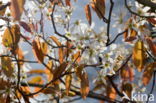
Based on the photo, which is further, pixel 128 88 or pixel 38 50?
pixel 128 88

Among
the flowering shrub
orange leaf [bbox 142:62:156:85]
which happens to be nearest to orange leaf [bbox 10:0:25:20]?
the flowering shrub

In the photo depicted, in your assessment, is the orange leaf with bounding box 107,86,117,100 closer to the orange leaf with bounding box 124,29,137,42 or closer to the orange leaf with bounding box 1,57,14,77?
the orange leaf with bounding box 124,29,137,42

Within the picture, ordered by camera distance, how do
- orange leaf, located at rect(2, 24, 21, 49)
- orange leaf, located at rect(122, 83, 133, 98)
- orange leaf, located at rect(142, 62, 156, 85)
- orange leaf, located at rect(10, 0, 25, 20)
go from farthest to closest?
orange leaf, located at rect(122, 83, 133, 98)
orange leaf, located at rect(142, 62, 156, 85)
orange leaf, located at rect(2, 24, 21, 49)
orange leaf, located at rect(10, 0, 25, 20)

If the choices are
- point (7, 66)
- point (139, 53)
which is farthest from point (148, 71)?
point (7, 66)

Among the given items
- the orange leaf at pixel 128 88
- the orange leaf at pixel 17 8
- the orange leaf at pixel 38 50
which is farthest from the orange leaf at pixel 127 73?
the orange leaf at pixel 17 8

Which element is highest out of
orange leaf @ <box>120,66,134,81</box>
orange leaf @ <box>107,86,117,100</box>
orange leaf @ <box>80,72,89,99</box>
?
orange leaf @ <box>80,72,89,99</box>

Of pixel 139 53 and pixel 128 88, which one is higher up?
pixel 139 53

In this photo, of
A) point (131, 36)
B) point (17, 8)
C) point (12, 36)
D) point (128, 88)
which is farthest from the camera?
point (128, 88)

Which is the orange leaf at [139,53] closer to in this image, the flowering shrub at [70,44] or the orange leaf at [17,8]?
the flowering shrub at [70,44]

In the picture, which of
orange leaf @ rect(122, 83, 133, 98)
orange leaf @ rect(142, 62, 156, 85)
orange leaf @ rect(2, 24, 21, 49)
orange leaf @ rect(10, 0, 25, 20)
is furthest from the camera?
orange leaf @ rect(122, 83, 133, 98)

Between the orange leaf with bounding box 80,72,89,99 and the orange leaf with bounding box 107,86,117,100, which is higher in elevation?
the orange leaf with bounding box 80,72,89,99

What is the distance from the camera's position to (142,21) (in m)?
0.67

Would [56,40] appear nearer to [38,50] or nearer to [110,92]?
[38,50]

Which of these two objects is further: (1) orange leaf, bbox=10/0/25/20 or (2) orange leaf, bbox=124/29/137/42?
(2) orange leaf, bbox=124/29/137/42
